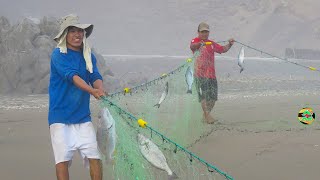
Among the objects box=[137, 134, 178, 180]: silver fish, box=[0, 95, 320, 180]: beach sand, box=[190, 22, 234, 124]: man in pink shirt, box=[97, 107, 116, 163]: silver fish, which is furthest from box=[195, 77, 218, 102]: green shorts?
box=[137, 134, 178, 180]: silver fish

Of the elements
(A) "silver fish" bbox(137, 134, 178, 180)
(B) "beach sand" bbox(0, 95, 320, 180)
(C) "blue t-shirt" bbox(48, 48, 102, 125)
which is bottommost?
(B) "beach sand" bbox(0, 95, 320, 180)

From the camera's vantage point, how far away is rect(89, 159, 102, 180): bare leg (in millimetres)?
3667

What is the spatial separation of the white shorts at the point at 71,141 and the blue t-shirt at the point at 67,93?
0.18 ft

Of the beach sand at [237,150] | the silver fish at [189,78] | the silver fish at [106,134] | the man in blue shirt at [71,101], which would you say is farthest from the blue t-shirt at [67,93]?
the silver fish at [189,78]

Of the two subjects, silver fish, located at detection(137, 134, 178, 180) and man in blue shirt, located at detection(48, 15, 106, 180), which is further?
man in blue shirt, located at detection(48, 15, 106, 180)

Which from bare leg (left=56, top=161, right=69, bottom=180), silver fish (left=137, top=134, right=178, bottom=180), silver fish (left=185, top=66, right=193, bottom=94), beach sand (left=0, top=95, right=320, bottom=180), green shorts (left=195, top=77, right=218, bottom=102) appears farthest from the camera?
green shorts (left=195, top=77, right=218, bottom=102)

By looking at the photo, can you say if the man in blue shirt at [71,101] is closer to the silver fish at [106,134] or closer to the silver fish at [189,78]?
the silver fish at [106,134]

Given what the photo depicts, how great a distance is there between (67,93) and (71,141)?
404 millimetres

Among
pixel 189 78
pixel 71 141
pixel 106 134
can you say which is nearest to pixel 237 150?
pixel 189 78

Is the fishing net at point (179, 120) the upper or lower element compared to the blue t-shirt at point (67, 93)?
lower

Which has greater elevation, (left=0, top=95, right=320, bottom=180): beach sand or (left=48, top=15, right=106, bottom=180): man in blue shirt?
(left=48, top=15, right=106, bottom=180): man in blue shirt

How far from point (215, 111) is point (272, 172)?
509 cm

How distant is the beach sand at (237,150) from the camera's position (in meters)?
4.89

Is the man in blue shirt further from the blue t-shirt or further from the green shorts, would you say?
the green shorts
